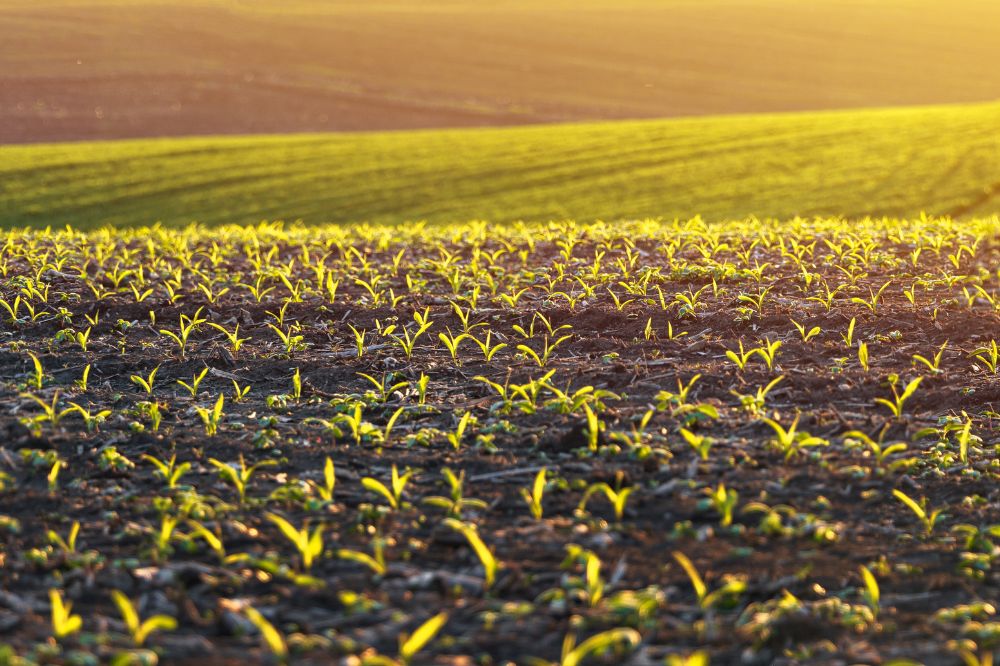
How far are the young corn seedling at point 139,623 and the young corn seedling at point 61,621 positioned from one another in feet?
0.47

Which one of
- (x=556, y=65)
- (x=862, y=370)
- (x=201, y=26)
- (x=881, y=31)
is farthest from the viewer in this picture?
(x=881, y=31)

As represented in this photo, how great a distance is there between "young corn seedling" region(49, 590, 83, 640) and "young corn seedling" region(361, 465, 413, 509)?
49.6 inches

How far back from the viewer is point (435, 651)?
10.6 feet

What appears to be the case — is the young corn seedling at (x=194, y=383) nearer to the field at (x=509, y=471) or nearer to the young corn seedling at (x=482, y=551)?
the field at (x=509, y=471)

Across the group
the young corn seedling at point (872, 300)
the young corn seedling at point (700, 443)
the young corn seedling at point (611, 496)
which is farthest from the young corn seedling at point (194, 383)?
the young corn seedling at point (872, 300)

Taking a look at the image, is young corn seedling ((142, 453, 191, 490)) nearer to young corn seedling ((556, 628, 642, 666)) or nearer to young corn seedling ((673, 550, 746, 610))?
young corn seedling ((556, 628, 642, 666))

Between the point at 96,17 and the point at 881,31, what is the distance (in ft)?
186

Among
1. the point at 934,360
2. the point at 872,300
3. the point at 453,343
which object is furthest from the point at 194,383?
the point at 872,300

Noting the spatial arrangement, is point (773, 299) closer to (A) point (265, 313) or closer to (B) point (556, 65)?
(A) point (265, 313)

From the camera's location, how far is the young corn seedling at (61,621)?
3.25 m

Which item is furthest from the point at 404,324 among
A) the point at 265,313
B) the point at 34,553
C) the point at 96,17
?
the point at 96,17

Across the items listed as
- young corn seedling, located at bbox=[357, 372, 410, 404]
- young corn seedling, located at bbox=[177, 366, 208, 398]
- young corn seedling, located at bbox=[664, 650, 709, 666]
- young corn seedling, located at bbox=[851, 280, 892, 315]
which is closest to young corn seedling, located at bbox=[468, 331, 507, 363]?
young corn seedling, located at bbox=[357, 372, 410, 404]

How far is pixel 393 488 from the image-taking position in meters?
4.37

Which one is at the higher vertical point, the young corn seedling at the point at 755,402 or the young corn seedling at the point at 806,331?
the young corn seedling at the point at 806,331
